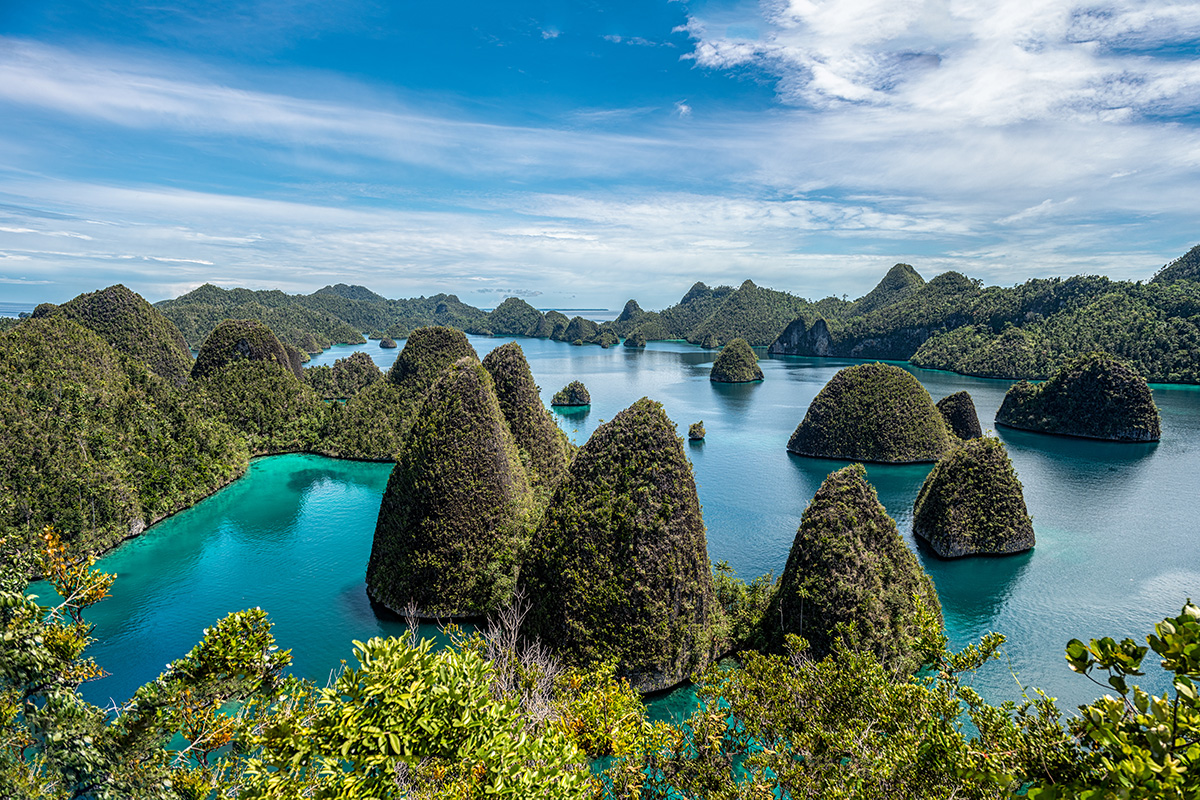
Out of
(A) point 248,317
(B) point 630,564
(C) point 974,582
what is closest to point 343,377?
(B) point 630,564

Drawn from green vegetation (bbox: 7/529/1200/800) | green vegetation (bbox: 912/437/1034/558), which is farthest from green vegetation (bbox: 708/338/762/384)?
green vegetation (bbox: 7/529/1200/800)

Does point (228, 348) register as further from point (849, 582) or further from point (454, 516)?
point (849, 582)

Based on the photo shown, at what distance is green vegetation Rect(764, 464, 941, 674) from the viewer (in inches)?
782

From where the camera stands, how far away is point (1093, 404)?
6400cm

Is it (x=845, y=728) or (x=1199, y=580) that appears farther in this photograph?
(x=1199, y=580)

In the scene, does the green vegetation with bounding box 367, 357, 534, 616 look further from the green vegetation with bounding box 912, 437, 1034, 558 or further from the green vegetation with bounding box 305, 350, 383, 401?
the green vegetation with bounding box 305, 350, 383, 401

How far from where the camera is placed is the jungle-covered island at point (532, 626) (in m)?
6.72

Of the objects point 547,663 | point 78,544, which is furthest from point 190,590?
point 547,663

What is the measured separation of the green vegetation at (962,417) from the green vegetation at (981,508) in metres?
26.1

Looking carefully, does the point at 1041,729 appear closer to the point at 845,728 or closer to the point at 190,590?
the point at 845,728

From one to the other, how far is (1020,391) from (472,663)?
266 ft

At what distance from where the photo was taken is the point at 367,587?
27078mm

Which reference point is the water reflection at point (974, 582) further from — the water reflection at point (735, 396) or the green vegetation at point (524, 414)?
the water reflection at point (735, 396)

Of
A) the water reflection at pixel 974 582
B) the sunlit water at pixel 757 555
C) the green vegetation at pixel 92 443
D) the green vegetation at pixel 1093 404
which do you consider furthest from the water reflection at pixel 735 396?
the green vegetation at pixel 92 443
